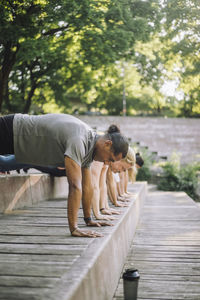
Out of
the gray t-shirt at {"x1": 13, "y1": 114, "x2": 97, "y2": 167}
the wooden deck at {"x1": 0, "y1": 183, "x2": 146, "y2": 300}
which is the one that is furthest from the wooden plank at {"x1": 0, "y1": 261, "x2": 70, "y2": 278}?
the gray t-shirt at {"x1": 13, "y1": 114, "x2": 97, "y2": 167}

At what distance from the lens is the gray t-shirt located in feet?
9.98

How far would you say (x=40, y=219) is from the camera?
4133 mm

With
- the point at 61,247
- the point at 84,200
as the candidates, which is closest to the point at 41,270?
the point at 61,247

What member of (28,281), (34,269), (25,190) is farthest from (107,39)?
(28,281)

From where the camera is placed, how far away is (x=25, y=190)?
5297mm

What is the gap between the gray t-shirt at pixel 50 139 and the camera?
3.04m

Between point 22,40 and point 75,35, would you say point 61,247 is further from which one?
point 75,35

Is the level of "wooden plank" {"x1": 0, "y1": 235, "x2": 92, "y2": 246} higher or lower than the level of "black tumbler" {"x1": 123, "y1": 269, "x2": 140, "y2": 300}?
A: higher

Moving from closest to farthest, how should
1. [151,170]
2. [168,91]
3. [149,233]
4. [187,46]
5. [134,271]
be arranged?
1. [134,271]
2. [149,233]
3. [187,46]
4. [168,91]
5. [151,170]

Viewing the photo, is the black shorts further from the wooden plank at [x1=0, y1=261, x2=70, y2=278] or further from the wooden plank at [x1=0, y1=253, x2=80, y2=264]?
the wooden plank at [x1=0, y1=261, x2=70, y2=278]

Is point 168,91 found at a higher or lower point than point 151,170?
higher

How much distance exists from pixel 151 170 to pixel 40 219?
12.5 m

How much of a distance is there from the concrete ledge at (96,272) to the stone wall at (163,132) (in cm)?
1719

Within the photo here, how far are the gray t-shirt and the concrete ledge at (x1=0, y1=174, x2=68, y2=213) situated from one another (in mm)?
1553
